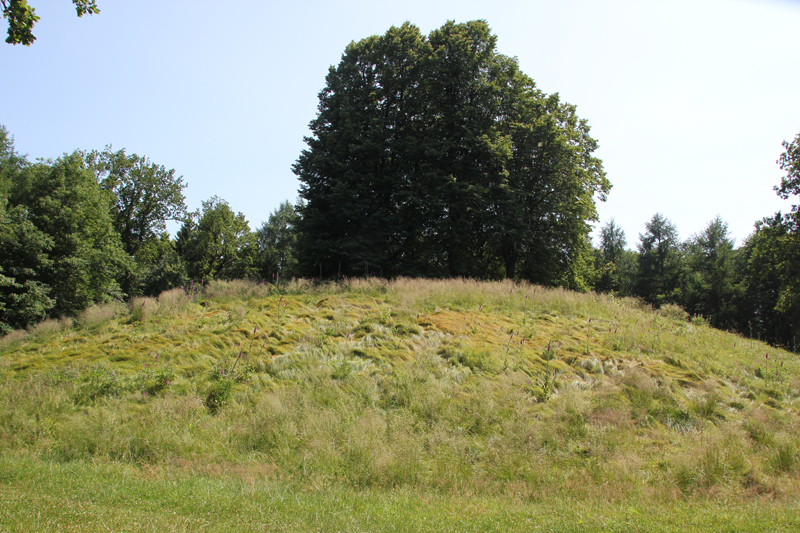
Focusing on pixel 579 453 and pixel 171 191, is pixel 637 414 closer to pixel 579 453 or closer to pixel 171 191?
pixel 579 453

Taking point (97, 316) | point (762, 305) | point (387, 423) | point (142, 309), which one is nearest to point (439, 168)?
point (142, 309)

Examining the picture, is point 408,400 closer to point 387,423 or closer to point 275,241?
point 387,423

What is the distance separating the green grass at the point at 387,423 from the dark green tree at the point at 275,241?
48116 millimetres

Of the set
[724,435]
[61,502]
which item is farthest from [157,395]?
[724,435]

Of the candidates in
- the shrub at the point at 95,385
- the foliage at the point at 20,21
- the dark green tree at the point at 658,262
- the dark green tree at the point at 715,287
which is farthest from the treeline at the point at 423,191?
the dark green tree at the point at 658,262

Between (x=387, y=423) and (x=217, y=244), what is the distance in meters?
41.3

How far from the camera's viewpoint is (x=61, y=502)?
4.49 m

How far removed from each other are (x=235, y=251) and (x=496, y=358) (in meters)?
40.5

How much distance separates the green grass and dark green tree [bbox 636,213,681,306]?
1879 inches

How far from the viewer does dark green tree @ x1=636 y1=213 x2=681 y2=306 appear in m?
54.5

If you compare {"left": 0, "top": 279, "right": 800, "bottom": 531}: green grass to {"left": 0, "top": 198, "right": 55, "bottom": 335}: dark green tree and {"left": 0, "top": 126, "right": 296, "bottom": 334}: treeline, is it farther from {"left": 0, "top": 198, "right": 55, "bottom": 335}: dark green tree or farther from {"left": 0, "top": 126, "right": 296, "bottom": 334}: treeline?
{"left": 0, "top": 198, "right": 55, "bottom": 335}: dark green tree

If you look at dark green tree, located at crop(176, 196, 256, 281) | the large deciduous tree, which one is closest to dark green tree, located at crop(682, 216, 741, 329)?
the large deciduous tree

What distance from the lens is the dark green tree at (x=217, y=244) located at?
43.1 metres

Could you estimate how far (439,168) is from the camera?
76.8ft
